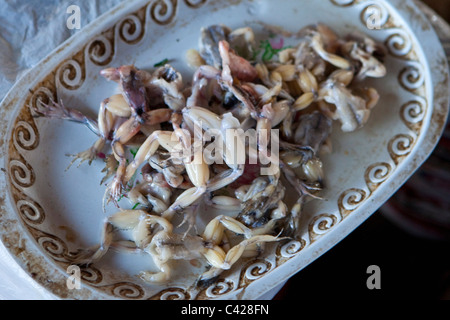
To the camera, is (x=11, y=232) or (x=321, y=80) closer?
(x=11, y=232)

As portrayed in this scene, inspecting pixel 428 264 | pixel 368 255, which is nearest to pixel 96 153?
pixel 368 255

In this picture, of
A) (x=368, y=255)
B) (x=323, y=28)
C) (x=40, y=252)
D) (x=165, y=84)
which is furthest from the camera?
(x=368, y=255)

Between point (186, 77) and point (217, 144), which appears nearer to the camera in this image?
point (217, 144)

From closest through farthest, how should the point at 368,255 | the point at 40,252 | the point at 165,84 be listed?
the point at 40,252 → the point at 165,84 → the point at 368,255

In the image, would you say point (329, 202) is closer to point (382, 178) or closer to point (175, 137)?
point (382, 178)
